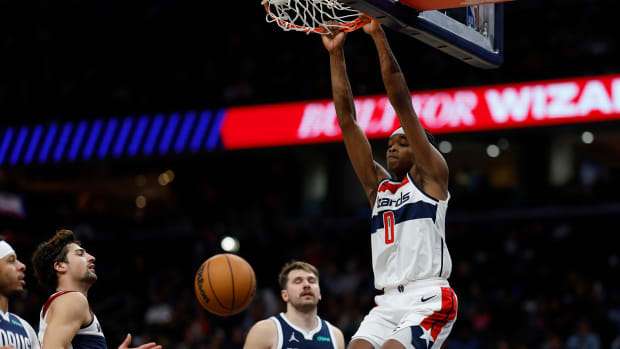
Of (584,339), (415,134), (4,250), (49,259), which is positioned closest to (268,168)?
(584,339)

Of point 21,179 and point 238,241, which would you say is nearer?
point 238,241

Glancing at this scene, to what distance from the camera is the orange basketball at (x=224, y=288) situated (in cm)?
595

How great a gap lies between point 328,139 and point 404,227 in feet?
22.5

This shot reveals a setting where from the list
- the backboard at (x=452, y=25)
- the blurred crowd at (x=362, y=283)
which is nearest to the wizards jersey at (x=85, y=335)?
the backboard at (x=452, y=25)

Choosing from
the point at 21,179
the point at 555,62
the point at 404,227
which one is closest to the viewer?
the point at 404,227

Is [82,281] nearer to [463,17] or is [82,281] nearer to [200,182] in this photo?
[463,17]

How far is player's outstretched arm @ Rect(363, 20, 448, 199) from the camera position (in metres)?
4.41

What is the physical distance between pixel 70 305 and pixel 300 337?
2.06m

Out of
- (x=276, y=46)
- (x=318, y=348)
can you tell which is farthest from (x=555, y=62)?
(x=318, y=348)

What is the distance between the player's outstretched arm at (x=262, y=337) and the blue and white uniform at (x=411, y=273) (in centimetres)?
183

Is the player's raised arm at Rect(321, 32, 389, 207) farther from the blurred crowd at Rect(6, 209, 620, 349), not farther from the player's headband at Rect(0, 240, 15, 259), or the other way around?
the blurred crowd at Rect(6, 209, 620, 349)

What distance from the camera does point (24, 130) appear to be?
12648 mm

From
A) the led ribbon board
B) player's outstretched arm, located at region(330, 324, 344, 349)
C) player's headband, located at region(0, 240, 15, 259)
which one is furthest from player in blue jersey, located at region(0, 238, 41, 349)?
the led ribbon board

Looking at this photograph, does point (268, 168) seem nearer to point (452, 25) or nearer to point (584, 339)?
point (584, 339)
